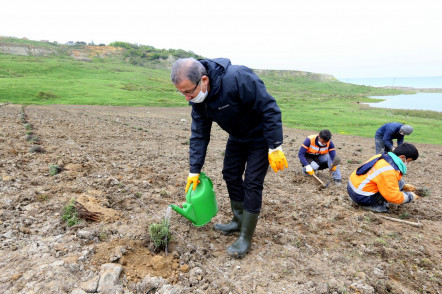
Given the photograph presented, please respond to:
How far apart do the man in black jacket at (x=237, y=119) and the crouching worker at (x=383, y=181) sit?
7.19 feet

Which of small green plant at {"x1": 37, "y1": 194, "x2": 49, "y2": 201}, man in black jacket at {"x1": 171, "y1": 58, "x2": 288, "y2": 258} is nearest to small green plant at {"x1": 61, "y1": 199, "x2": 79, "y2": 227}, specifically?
small green plant at {"x1": 37, "y1": 194, "x2": 49, "y2": 201}

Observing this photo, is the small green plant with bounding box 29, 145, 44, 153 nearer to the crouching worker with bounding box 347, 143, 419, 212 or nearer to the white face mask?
the white face mask

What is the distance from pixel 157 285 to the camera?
2.31 metres

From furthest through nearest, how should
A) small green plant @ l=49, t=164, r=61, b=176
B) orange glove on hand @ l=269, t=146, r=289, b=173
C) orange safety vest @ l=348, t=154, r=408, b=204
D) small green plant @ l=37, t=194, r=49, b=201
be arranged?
small green plant @ l=49, t=164, r=61, b=176 < orange safety vest @ l=348, t=154, r=408, b=204 < small green plant @ l=37, t=194, r=49, b=201 < orange glove on hand @ l=269, t=146, r=289, b=173

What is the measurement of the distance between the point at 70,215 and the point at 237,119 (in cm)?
235

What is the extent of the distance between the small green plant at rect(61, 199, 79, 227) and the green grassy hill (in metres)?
17.3

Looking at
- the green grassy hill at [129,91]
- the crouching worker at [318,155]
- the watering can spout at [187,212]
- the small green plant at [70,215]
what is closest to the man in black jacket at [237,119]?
the watering can spout at [187,212]

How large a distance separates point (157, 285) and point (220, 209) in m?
1.92

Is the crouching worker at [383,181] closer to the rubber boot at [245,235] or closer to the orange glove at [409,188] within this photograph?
the orange glove at [409,188]

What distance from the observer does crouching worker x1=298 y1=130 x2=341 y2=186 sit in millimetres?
6027

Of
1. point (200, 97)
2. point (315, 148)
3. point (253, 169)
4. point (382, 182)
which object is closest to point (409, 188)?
point (382, 182)

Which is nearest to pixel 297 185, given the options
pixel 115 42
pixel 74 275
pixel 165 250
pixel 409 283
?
pixel 409 283

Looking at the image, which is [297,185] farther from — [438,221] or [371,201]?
[438,221]

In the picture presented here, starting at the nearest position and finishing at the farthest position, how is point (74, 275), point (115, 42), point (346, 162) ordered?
point (74, 275) → point (346, 162) → point (115, 42)
